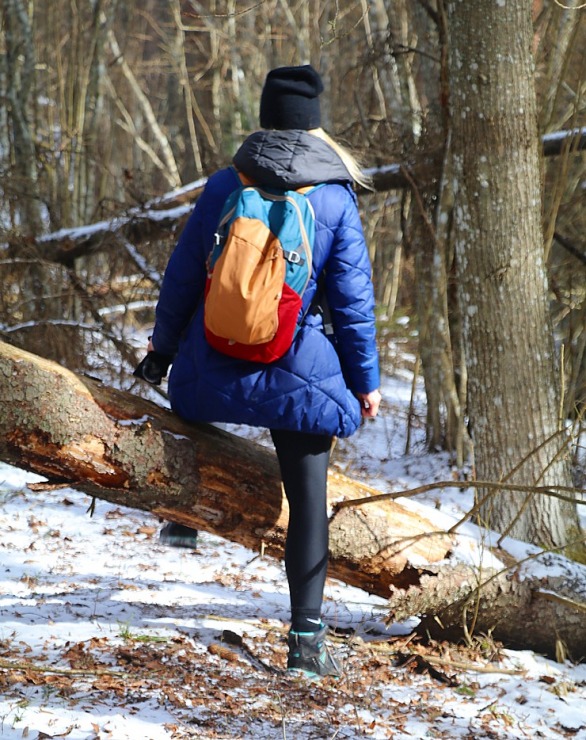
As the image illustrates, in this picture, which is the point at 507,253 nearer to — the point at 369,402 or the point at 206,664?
the point at 369,402

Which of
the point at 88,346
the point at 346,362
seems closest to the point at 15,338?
the point at 88,346

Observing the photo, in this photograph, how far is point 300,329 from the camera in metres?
2.55

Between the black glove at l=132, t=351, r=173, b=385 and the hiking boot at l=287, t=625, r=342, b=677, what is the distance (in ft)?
3.47

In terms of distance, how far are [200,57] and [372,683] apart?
14689 mm

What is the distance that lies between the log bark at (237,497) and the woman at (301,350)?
194 mm

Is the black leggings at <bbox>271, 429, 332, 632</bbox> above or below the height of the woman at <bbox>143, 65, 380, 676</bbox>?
below

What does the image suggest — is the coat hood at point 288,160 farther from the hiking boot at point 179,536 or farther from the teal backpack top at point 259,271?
the hiking boot at point 179,536

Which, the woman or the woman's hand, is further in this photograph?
the woman's hand

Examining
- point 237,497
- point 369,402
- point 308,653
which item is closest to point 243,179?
point 369,402

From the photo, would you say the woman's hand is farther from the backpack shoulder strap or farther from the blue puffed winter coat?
the backpack shoulder strap

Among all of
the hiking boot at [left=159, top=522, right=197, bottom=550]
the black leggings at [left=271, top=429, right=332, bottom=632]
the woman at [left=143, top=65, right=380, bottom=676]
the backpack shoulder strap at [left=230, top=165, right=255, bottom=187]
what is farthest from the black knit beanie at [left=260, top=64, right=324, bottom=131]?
the hiking boot at [left=159, top=522, right=197, bottom=550]

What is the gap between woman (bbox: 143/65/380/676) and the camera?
8.25 ft

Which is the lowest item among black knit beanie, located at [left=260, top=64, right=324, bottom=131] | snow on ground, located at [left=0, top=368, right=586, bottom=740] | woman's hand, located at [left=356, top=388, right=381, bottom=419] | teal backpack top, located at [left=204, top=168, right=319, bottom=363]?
snow on ground, located at [left=0, top=368, right=586, bottom=740]

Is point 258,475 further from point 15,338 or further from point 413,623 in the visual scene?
point 15,338
